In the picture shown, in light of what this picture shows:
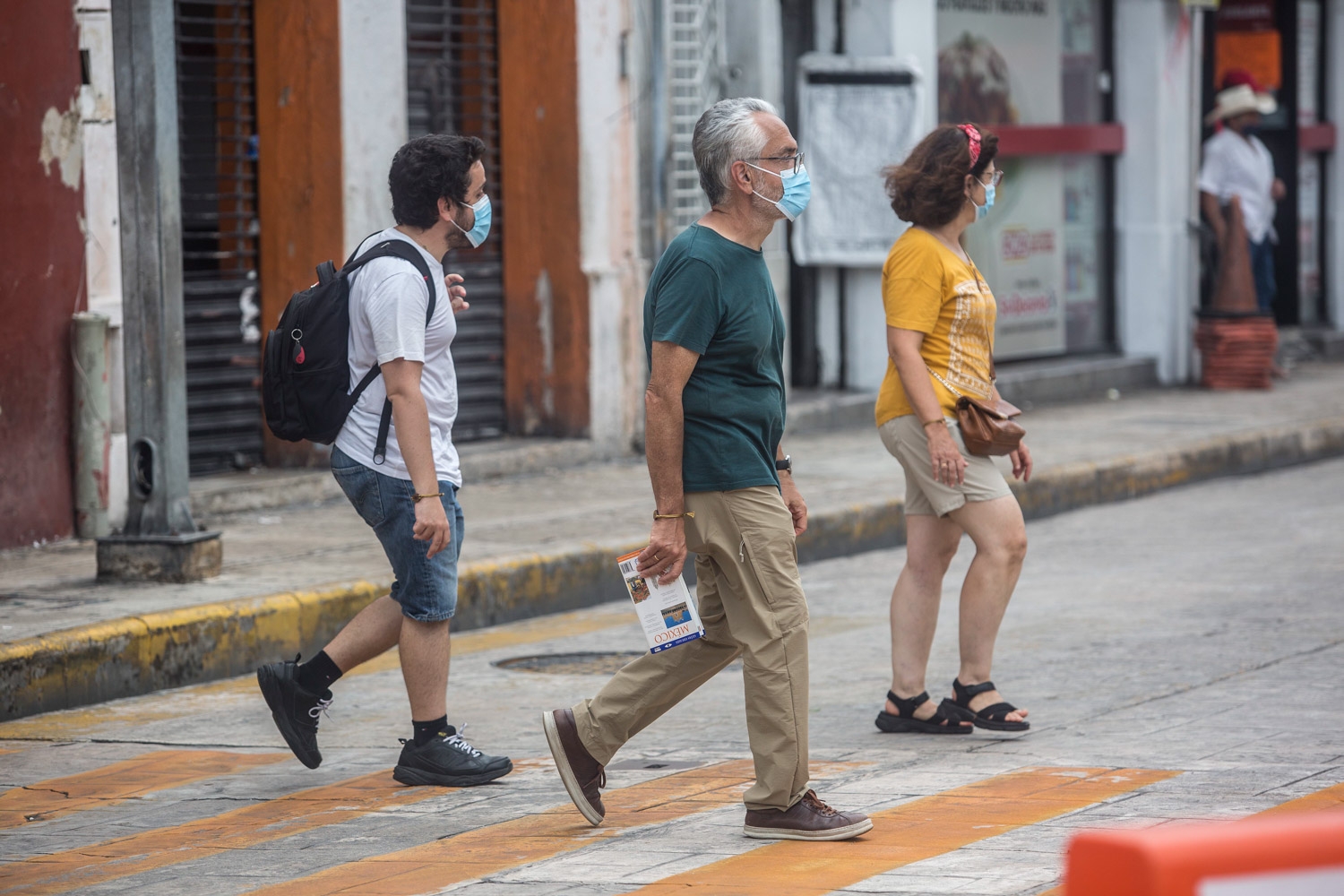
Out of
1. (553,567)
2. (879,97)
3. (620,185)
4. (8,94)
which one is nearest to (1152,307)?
(879,97)

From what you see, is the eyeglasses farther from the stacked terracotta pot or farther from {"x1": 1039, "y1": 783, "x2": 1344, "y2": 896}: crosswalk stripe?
the stacked terracotta pot

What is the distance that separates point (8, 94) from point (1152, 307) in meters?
10.5

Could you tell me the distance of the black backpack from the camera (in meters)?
5.69

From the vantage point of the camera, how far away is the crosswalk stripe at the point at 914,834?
4.56 meters

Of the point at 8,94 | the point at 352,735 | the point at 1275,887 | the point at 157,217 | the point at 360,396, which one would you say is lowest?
the point at 352,735

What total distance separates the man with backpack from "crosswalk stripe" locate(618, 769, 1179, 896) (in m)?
1.24

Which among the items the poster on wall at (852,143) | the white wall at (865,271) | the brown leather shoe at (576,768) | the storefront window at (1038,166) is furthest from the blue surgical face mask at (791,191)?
the storefront window at (1038,166)

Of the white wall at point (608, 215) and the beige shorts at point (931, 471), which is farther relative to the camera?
the white wall at point (608, 215)

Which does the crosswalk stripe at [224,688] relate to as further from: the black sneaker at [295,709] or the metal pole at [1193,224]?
the metal pole at [1193,224]

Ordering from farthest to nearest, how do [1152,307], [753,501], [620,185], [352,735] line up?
1. [1152,307]
2. [620,185]
3. [352,735]
4. [753,501]

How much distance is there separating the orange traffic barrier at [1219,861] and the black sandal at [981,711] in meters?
3.68

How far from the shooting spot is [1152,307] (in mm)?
17141

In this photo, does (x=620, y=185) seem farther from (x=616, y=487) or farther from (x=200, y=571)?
(x=200, y=571)

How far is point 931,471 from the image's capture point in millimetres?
6234
